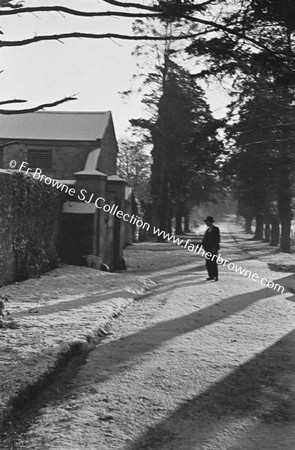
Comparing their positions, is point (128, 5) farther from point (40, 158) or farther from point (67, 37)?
point (40, 158)

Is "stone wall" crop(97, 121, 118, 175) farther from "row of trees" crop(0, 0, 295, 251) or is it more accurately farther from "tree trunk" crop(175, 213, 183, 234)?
"tree trunk" crop(175, 213, 183, 234)

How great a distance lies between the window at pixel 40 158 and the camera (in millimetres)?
24406

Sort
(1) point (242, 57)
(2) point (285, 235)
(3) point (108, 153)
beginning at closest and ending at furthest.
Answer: (1) point (242, 57) < (3) point (108, 153) < (2) point (285, 235)

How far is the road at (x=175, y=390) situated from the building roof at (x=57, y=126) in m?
18.2

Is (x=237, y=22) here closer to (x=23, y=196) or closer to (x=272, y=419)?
(x=272, y=419)

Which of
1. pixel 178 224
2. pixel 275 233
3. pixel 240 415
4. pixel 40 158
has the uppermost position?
pixel 40 158

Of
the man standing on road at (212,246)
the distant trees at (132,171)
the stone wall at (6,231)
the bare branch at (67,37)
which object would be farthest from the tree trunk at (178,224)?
the bare branch at (67,37)

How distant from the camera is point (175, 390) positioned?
439 centimetres

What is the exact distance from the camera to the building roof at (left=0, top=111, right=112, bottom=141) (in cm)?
2455

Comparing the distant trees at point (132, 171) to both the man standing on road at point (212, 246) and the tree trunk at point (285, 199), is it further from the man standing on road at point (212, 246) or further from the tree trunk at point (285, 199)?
the man standing on road at point (212, 246)

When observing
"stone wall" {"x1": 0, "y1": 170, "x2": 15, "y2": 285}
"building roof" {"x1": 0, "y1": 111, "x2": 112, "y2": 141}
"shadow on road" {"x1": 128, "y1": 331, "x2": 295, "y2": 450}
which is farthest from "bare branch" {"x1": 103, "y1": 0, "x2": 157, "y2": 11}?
"building roof" {"x1": 0, "y1": 111, "x2": 112, "y2": 141}

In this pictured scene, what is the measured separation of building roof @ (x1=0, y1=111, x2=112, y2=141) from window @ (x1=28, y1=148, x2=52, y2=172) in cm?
72

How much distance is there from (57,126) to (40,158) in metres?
2.53

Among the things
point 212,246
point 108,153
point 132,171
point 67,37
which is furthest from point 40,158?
point 132,171
